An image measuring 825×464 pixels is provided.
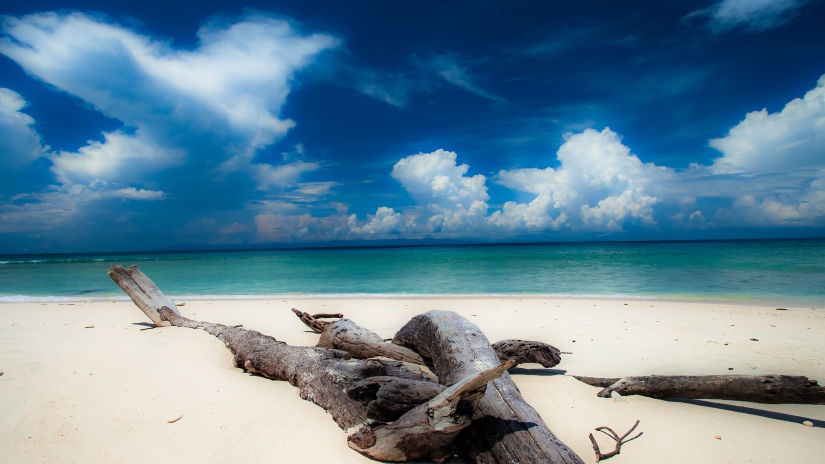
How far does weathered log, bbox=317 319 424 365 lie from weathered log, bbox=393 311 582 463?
117 cm

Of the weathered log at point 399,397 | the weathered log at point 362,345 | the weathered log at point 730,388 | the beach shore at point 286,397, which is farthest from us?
the weathered log at point 362,345

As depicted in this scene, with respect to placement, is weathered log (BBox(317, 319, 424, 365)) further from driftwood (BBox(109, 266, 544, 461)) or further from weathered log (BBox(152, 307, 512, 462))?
weathered log (BBox(152, 307, 512, 462))

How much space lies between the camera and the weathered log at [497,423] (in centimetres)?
261

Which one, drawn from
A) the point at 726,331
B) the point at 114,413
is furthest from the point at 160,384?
the point at 726,331

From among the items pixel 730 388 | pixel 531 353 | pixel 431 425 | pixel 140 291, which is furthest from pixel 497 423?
pixel 140 291

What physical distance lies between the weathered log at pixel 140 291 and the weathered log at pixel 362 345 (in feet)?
14.6

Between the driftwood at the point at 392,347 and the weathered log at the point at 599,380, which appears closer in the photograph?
the weathered log at the point at 599,380

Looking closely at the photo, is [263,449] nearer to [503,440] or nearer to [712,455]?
[503,440]

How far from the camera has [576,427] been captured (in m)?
3.74

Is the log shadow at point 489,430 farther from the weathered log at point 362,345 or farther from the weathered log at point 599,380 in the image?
the weathered log at point 362,345

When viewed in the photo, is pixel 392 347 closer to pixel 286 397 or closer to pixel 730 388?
pixel 286 397

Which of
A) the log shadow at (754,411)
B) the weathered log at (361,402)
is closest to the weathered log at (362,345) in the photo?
the weathered log at (361,402)

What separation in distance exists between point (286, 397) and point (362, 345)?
1.49 metres

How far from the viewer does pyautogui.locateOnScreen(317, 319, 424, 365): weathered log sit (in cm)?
548
